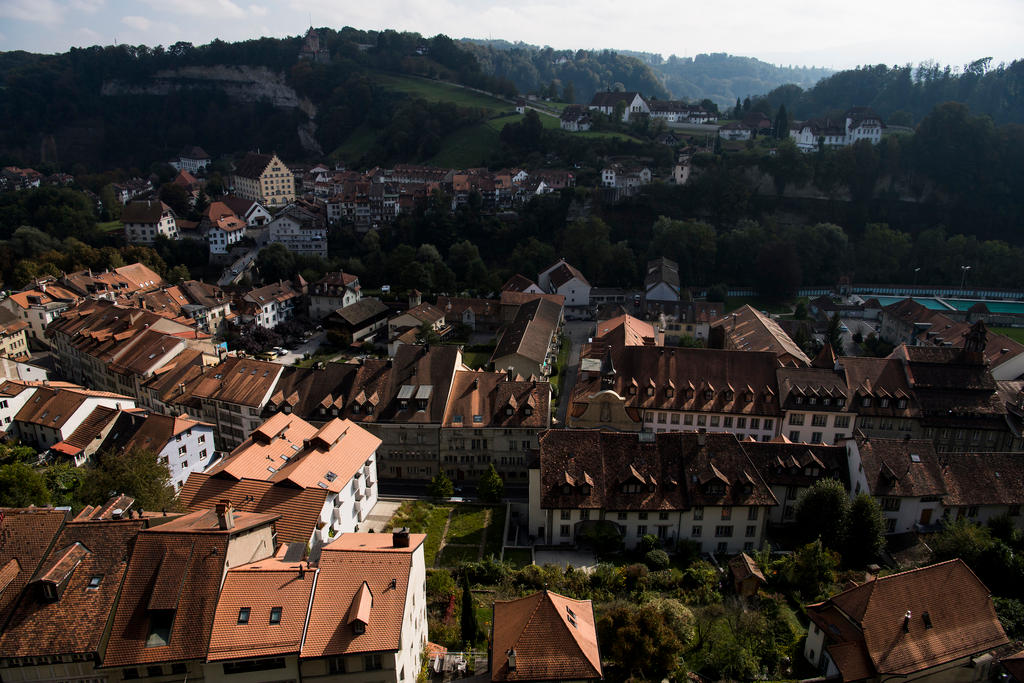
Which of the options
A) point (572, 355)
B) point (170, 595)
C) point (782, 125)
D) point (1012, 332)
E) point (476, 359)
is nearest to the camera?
point (170, 595)

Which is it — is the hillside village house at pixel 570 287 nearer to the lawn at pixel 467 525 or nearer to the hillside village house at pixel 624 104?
the lawn at pixel 467 525

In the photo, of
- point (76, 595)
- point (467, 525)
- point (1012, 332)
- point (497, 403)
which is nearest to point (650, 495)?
point (467, 525)

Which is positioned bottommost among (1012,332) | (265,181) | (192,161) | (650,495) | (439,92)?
(1012,332)

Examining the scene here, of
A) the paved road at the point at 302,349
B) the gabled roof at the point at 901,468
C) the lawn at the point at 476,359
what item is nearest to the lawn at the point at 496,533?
the gabled roof at the point at 901,468

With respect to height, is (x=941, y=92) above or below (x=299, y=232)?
above

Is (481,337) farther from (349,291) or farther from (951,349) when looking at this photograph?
(951,349)

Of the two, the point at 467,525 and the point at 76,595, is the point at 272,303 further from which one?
the point at 76,595
